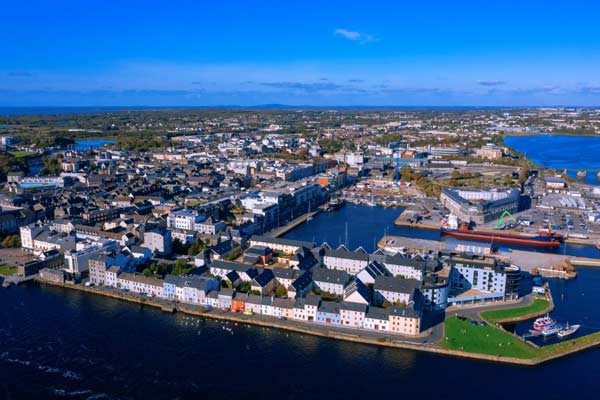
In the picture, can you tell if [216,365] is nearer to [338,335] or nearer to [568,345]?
[338,335]

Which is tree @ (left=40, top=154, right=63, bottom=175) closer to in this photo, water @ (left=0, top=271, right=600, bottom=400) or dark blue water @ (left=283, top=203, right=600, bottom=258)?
dark blue water @ (left=283, top=203, right=600, bottom=258)

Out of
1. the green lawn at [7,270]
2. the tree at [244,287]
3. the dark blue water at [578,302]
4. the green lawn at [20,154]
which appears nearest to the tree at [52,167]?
the green lawn at [20,154]

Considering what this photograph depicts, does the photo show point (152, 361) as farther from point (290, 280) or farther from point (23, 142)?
point (23, 142)

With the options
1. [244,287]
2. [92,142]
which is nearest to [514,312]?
[244,287]

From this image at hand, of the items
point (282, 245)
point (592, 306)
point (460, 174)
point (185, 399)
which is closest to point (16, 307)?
point (185, 399)

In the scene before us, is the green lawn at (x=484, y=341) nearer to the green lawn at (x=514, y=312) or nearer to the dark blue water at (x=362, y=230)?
the green lawn at (x=514, y=312)

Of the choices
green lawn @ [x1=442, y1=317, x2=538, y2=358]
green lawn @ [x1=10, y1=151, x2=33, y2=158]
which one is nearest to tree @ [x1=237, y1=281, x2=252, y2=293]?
green lawn @ [x1=442, y1=317, x2=538, y2=358]

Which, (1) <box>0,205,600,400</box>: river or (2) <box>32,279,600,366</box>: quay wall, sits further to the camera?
(2) <box>32,279,600,366</box>: quay wall
